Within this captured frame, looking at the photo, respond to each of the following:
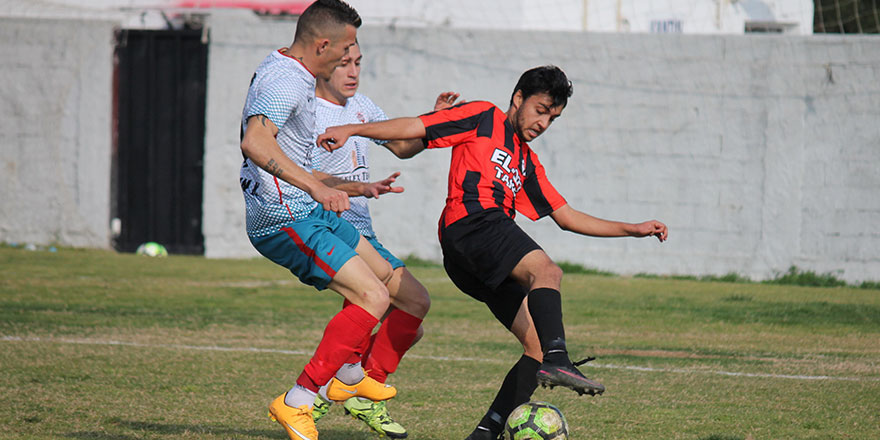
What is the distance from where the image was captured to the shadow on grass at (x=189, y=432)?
15.9ft

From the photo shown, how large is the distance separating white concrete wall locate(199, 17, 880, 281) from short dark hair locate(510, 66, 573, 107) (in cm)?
872

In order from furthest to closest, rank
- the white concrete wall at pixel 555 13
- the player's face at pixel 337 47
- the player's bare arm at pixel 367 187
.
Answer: the white concrete wall at pixel 555 13 → the player's face at pixel 337 47 → the player's bare arm at pixel 367 187

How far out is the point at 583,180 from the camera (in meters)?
13.9

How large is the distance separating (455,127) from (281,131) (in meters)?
0.85

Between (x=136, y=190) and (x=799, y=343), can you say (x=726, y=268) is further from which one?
(x=136, y=190)

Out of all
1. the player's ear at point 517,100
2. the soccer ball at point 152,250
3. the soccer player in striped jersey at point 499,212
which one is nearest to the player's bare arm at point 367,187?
the soccer player in striped jersey at point 499,212

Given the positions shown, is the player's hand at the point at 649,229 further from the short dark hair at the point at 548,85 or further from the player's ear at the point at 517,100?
the player's ear at the point at 517,100

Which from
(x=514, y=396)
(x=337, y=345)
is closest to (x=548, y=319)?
(x=514, y=396)

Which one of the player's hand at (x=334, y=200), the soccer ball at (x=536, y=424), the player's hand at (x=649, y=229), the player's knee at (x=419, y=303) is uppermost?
the player's hand at (x=334, y=200)

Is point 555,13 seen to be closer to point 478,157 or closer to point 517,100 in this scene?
point 517,100

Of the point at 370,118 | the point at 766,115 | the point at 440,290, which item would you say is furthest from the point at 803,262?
the point at 370,118

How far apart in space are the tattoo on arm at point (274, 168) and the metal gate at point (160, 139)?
11063 millimetres

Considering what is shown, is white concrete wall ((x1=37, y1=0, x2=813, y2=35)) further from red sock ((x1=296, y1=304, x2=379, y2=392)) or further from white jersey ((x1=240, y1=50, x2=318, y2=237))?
red sock ((x1=296, y1=304, x2=379, y2=392))

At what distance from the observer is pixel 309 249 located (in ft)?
15.3
